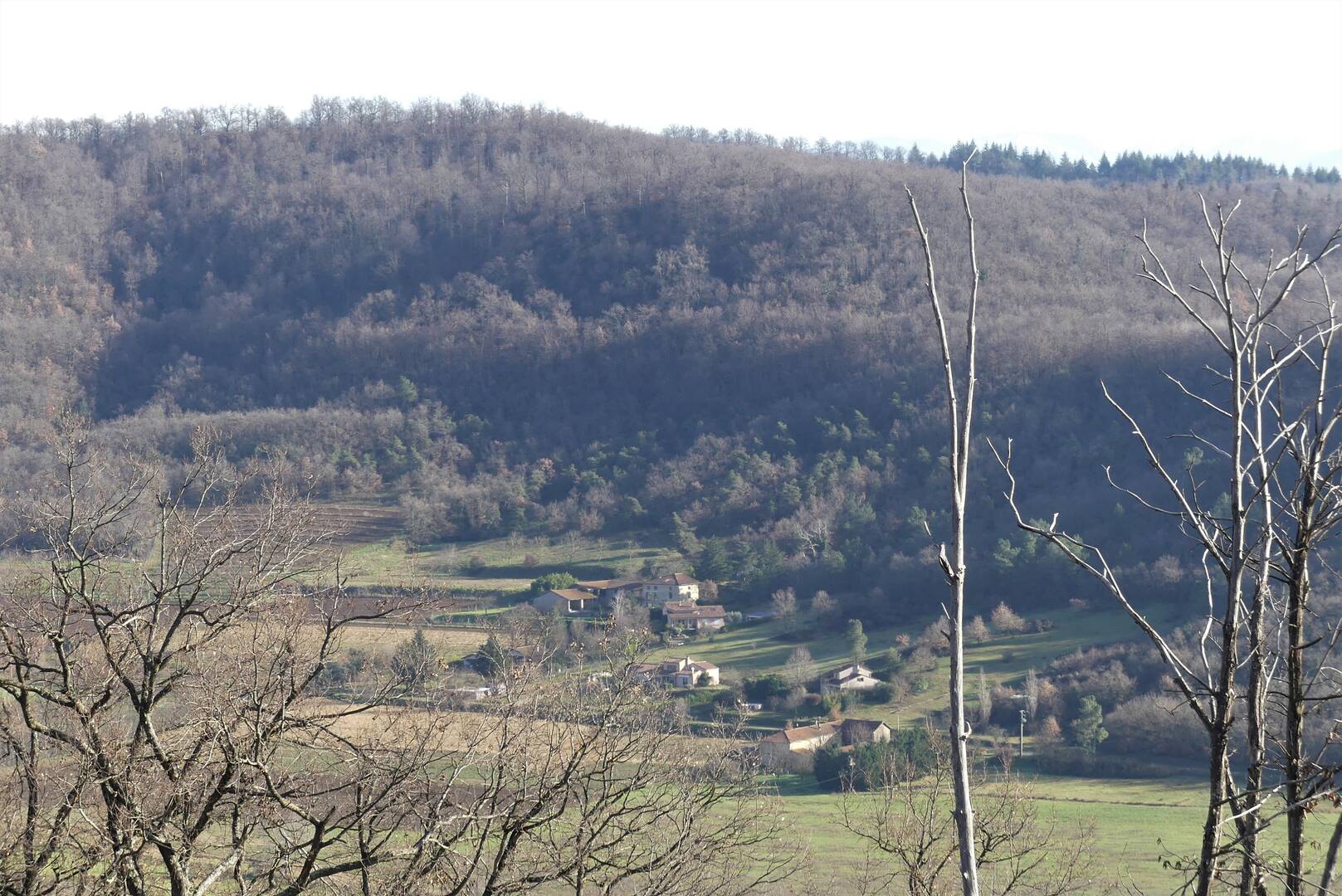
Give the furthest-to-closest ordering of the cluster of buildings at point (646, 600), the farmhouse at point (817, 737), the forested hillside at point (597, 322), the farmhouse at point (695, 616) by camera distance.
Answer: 1. the forested hillside at point (597, 322)
2. the farmhouse at point (695, 616)
3. the cluster of buildings at point (646, 600)
4. the farmhouse at point (817, 737)

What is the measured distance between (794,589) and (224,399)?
42.5 m

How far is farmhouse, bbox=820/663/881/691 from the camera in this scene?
110 ft

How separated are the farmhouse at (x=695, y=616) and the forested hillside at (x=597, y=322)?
4.27 meters

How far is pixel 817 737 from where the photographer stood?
2802cm

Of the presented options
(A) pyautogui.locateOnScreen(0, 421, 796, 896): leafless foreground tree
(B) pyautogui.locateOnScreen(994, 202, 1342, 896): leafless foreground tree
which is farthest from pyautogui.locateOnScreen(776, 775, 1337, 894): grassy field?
(B) pyautogui.locateOnScreen(994, 202, 1342, 896): leafless foreground tree

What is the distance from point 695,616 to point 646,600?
240cm

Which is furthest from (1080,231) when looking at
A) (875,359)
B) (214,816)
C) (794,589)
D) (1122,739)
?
(214,816)

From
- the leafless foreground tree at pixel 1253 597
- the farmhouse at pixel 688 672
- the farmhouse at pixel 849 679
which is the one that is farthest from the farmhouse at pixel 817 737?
the leafless foreground tree at pixel 1253 597

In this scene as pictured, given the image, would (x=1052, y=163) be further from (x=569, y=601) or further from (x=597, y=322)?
(x=569, y=601)

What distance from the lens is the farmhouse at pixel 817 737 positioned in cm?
2623

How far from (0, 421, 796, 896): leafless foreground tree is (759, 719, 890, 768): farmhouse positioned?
674 inches

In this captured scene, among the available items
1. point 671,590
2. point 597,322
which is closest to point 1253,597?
point 671,590

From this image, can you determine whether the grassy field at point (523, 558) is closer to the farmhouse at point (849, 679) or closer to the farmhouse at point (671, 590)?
the farmhouse at point (671, 590)

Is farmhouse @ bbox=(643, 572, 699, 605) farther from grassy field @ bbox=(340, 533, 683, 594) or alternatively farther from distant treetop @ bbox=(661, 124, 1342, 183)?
distant treetop @ bbox=(661, 124, 1342, 183)
